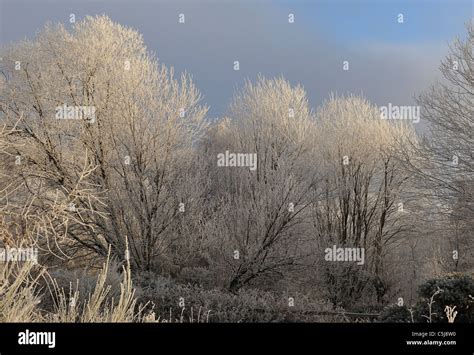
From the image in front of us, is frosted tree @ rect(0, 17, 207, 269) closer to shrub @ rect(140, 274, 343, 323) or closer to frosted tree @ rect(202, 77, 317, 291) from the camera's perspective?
frosted tree @ rect(202, 77, 317, 291)

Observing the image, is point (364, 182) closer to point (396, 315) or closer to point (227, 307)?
point (227, 307)

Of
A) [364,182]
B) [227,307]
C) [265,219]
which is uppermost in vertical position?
[364,182]

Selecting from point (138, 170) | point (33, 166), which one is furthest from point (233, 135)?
point (33, 166)

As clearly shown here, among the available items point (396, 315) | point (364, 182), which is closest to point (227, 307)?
point (396, 315)

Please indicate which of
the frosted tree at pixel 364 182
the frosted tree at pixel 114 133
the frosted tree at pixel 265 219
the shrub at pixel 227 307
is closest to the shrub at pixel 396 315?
the shrub at pixel 227 307

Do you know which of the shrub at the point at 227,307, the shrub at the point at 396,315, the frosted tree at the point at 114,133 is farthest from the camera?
the frosted tree at the point at 114,133

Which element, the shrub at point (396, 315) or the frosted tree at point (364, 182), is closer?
the shrub at point (396, 315)

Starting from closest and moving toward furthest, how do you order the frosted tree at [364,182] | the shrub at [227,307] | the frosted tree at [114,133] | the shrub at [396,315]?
the shrub at [396,315]
the shrub at [227,307]
the frosted tree at [114,133]
the frosted tree at [364,182]

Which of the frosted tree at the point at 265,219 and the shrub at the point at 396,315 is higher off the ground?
the frosted tree at the point at 265,219

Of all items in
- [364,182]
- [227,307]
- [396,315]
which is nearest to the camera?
[396,315]

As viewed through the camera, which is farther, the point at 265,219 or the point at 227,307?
the point at 265,219

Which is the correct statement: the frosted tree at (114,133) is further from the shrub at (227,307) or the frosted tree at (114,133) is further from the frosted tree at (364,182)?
the frosted tree at (364,182)

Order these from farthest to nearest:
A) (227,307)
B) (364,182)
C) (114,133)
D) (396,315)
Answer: (364,182), (114,133), (227,307), (396,315)
